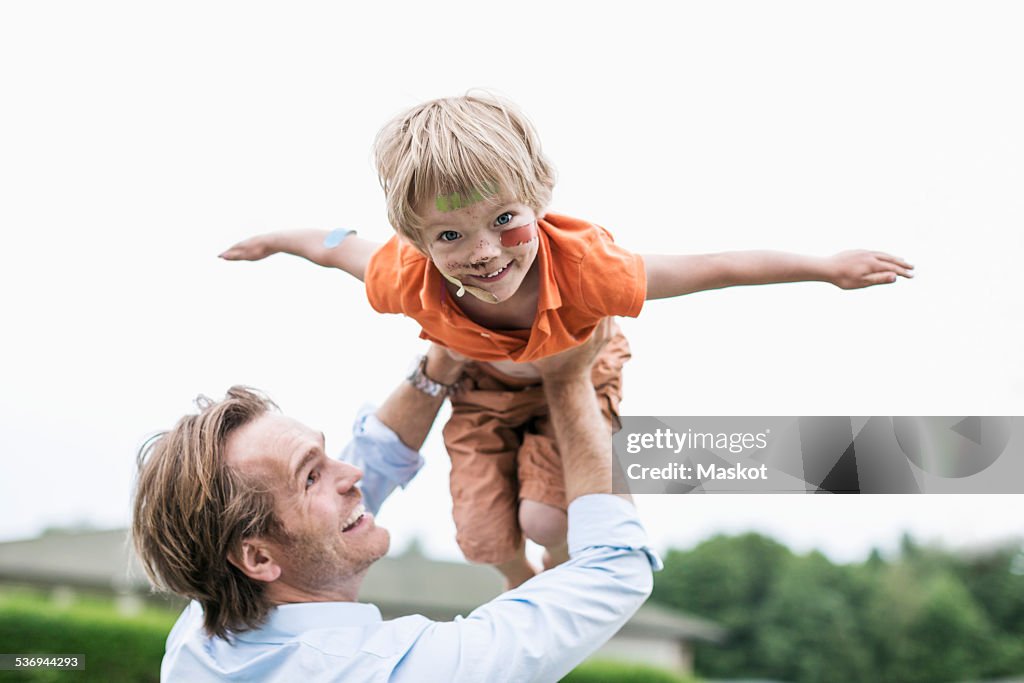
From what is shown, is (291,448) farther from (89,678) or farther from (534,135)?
(89,678)

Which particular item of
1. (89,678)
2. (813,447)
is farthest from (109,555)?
(813,447)

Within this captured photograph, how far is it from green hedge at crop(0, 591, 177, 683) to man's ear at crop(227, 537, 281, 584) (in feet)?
22.6

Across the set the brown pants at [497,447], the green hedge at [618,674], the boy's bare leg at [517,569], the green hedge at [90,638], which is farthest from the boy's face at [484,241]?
the green hedge at [618,674]

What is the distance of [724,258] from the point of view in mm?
2314

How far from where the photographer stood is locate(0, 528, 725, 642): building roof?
15406mm

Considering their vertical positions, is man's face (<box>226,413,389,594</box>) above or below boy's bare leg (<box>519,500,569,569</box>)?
above

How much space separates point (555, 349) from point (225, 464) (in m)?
0.81

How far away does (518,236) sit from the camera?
2082 millimetres

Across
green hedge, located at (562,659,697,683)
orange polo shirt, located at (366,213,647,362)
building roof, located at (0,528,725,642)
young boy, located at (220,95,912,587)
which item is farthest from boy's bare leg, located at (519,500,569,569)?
building roof, located at (0,528,725,642)

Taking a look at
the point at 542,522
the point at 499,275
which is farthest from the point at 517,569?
the point at 499,275

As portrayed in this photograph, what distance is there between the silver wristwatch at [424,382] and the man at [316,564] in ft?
1.35

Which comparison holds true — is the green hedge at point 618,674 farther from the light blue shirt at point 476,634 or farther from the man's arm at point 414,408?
the light blue shirt at point 476,634

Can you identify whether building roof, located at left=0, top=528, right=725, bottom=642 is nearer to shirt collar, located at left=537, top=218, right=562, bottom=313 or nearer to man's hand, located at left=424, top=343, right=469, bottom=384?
man's hand, located at left=424, top=343, right=469, bottom=384

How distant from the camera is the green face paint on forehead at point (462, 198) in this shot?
2039 millimetres
